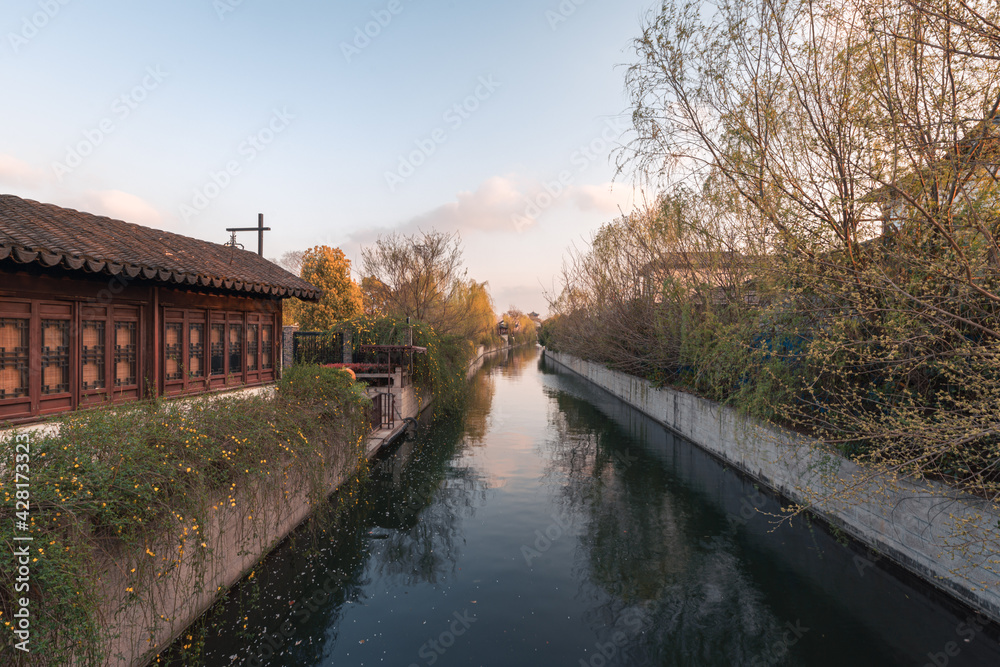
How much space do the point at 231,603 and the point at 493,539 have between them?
320cm

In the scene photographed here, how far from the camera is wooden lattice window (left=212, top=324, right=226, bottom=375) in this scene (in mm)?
7949

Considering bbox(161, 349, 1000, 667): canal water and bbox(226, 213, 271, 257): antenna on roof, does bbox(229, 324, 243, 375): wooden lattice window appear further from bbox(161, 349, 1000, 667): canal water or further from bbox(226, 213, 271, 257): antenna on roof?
bbox(226, 213, 271, 257): antenna on roof

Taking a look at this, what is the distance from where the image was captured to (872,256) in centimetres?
543

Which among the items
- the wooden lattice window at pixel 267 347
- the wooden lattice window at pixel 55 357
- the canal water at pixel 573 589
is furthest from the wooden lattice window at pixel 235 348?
the canal water at pixel 573 589

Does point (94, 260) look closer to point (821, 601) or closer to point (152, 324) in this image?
point (152, 324)

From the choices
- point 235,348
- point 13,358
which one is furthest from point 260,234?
point 13,358

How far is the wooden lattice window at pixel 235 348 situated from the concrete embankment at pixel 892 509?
8.75 meters

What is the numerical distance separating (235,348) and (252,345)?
0.41m

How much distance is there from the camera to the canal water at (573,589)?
414cm

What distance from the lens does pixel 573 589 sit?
5.19 metres

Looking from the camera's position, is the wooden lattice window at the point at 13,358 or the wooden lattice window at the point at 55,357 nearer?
the wooden lattice window at the point at 13,358

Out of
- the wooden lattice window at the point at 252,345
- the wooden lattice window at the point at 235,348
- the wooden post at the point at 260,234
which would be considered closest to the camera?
the wooden lattice window at the point at 235,348

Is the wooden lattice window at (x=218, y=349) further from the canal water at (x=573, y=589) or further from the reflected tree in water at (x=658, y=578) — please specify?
the reflected tree in water at (x=658, y=578)

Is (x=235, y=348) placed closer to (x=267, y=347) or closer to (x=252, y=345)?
(x=252, y=345)
